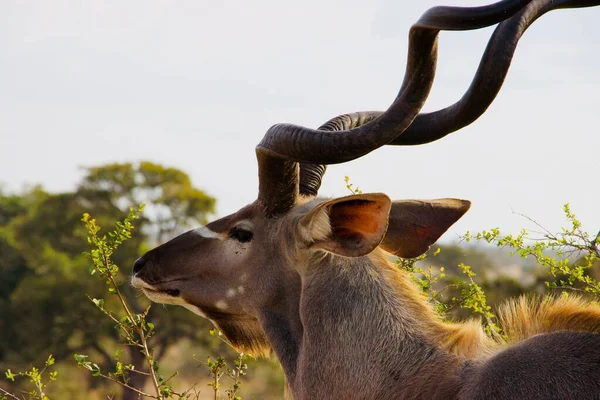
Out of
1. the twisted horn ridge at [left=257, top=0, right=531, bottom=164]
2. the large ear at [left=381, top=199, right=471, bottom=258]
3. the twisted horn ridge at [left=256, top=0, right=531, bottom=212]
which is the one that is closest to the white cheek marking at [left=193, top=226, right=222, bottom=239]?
the twisted horn ridge at [left=256, top=0, right=531, bottom=212]

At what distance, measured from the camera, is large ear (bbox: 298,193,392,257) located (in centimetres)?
487

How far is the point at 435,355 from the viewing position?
15.9ft

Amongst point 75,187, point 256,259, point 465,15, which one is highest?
point 465,15

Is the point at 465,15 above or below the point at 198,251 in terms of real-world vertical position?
above

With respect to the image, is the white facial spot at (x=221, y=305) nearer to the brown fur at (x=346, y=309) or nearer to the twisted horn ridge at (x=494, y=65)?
the brown fur at (x=346, y=309)

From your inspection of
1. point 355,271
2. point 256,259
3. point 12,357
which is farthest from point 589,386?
point 12,357

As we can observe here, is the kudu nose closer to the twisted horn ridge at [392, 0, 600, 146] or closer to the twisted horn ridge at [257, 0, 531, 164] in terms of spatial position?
the twisted horn ridge at [257, 0, 531, 164]

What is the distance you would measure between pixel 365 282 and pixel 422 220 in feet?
2.18

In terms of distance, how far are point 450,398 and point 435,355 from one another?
31 centimetres

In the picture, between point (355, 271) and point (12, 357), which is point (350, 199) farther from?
point (12, 357)

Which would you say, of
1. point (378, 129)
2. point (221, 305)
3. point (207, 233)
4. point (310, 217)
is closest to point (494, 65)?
point (378, 129)

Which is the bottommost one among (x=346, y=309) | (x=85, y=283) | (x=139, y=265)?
(x=85, y=283)

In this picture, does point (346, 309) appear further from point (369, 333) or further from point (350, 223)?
point (350, 223)

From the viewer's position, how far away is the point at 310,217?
513cm
